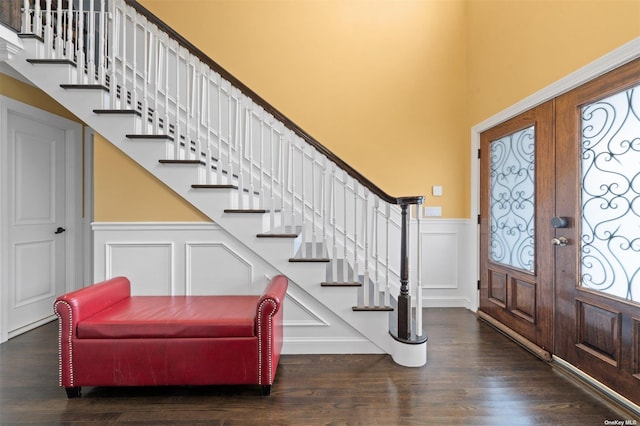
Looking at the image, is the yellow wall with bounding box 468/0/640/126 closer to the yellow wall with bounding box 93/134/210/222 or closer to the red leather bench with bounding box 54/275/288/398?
the red leather bench with bounding box 54/275/288/398

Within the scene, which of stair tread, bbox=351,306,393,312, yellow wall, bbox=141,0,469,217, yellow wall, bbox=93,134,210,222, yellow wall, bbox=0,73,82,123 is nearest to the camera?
stair tread, bbox=351,306,393,312

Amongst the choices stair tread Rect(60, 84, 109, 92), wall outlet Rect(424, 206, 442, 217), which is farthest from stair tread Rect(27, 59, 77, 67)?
wall outlet Rect(424, 206, 442, 217)

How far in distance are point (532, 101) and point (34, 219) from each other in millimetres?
4603

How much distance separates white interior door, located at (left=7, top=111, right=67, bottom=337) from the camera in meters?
2.83

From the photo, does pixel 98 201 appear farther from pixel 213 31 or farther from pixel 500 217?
pixel 500 217

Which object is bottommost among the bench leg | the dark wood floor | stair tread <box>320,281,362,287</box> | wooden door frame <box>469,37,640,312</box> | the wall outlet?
the dark wood floor

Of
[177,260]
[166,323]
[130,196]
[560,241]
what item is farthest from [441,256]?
[130,196]

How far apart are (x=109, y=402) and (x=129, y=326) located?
1.55 ft

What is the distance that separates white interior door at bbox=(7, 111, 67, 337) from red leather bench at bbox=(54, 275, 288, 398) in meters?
1.56

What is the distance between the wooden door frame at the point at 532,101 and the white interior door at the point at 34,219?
4429 mm

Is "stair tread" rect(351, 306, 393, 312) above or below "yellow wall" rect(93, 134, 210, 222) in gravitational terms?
below

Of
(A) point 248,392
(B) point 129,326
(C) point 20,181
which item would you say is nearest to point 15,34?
(C) point 20,181

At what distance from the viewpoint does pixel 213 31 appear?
3.70 m

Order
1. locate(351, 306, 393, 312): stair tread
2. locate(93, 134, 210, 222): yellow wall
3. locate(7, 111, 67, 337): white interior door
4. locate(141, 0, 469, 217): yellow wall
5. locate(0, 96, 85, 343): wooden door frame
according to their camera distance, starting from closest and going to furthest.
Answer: locate(351, 306, 393, 312): stair tread < locate(93, 134, 210, 222): yellow wall < locate(7, 111, 67, 337): white interior door < locate(0, 96, 85, 343): wooden door frame < locate(141, 0, 469, 217): yellow wall
